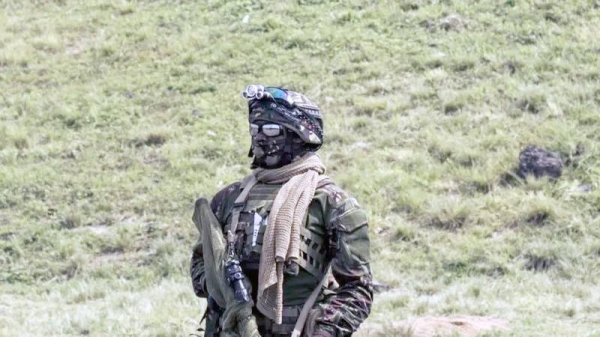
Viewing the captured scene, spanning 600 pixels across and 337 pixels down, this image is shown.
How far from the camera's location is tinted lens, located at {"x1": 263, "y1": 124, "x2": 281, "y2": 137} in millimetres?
4469

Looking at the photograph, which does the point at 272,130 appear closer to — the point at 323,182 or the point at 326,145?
the point at 323,182

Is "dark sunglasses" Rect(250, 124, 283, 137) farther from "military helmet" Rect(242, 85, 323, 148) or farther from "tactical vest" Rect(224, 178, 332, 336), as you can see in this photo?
"tactical vest" Rect(224, 178, 332, 336)

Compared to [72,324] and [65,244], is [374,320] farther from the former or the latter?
[65,244]

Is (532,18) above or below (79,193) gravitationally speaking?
above

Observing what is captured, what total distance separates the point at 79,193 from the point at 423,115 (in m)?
4.19

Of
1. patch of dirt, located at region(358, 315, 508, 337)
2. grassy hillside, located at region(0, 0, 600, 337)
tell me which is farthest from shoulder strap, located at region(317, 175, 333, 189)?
grassy hillside, located at region(0, 0, 600, 337)

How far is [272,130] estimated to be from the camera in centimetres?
447

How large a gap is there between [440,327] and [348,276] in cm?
349

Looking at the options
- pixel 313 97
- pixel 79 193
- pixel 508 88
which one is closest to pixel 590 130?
pixel 508 88

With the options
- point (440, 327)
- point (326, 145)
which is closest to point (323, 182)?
point (440, 327)

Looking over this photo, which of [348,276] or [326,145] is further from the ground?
[348,276]

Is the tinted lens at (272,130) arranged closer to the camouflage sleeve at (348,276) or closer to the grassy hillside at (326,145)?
the camouflage sleeve at (348,276)

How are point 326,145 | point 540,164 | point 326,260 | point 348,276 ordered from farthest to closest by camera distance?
1. point 326,145
2. point 540,164
3. point 326,260
4. point 348,276

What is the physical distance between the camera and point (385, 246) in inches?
438
